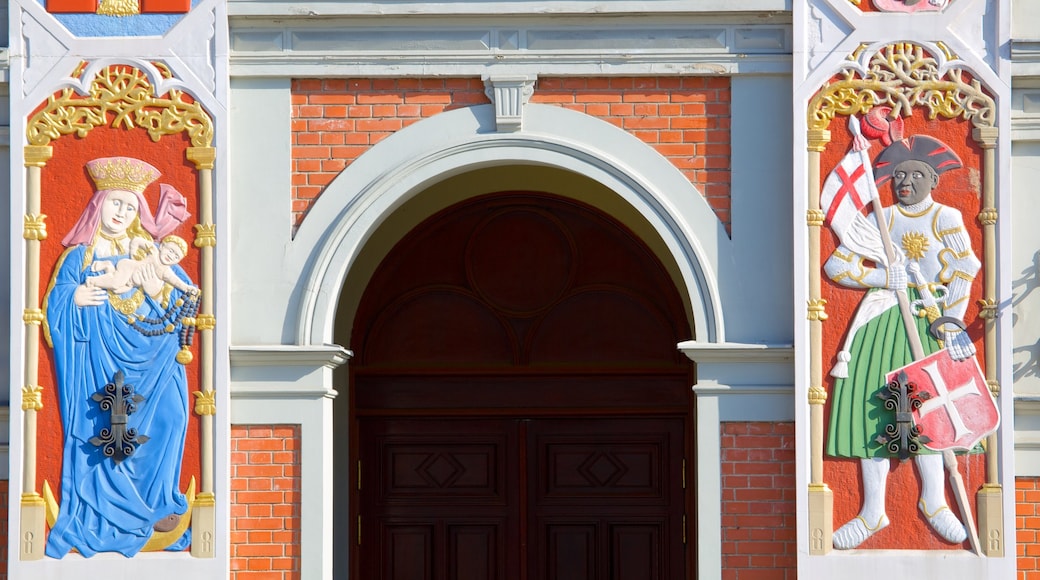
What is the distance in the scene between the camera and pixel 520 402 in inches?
373

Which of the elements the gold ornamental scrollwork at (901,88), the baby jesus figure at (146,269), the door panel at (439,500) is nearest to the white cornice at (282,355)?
the baby jesus figure at (146,269)

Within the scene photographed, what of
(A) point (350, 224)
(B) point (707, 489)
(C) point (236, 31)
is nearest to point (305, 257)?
(A) point (350, 224)

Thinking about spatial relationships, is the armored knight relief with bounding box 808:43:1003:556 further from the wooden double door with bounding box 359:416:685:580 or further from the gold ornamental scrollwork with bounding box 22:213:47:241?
the gold ornamental scrollwork with bounding box 22:213:47:241

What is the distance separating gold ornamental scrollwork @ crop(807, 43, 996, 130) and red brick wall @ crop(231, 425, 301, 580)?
11.3ft

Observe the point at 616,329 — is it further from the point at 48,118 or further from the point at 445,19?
the point at 48,118

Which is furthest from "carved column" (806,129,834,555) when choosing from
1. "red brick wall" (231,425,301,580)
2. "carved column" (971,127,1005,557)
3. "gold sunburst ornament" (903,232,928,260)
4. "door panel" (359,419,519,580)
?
"red brick wall" (231,425,301,580)

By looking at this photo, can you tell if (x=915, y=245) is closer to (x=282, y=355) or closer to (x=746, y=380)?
(x=746, y=380)

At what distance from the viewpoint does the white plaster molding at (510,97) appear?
7758 mm

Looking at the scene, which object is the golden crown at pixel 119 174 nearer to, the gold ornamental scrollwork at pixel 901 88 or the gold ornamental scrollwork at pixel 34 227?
the gold ornamental scrollwork at pixel 34 227

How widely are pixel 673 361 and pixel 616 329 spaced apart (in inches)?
17.2

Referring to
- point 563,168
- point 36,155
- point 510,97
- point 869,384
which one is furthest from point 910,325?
point 36,155

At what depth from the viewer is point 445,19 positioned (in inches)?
307

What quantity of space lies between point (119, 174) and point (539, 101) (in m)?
2.32

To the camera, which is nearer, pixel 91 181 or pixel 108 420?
pixel 108 420
